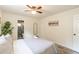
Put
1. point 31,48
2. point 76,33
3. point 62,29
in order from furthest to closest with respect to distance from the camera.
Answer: point 62,29 → point 76,33 → point 31,48

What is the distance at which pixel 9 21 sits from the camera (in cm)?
234

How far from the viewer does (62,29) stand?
3.86m

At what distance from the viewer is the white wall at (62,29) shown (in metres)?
3.43

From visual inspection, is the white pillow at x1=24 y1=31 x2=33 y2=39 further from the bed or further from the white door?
the white door

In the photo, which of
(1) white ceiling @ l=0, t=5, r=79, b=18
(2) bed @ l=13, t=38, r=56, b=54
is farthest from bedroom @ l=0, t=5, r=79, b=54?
(2) bed @ l=13, t=38, r=56, b=54

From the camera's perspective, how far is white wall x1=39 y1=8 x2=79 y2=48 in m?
3.43

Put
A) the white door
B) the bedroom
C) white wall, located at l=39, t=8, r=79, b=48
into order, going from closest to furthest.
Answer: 1. the bedroom
2. the white door
3. white wall, located at l=39, t=8, r=79, b=48

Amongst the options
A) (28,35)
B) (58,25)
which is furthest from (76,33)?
(28,35)

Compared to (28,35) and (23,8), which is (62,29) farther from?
(23,8)

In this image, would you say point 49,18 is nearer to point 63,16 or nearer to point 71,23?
point 63,16

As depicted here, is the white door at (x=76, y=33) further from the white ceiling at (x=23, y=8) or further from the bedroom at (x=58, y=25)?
the white ceiling at (x=23, y=8)

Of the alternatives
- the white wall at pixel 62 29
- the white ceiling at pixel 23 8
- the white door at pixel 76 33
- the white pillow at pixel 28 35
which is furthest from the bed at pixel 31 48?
the white door at pixel 76 33
